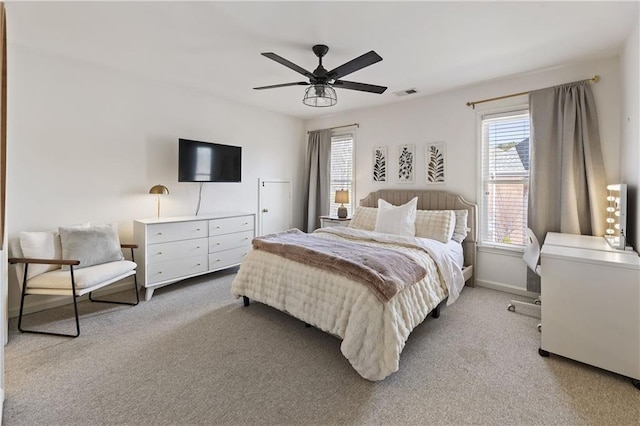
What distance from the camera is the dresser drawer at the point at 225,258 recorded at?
12.8ft

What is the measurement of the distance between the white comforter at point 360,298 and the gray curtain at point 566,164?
4.13ft

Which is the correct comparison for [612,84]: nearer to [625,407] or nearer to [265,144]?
[625,407]

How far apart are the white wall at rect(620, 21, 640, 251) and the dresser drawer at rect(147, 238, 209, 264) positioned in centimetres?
429

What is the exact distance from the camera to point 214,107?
14.2 ft

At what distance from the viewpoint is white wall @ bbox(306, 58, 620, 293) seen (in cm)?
295

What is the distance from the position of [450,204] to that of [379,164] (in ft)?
4.30

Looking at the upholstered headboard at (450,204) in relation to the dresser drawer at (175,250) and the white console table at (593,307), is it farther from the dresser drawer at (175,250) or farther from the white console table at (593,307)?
the dresser drawer at (175,250)

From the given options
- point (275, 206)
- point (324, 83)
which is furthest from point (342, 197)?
point (324, 83)

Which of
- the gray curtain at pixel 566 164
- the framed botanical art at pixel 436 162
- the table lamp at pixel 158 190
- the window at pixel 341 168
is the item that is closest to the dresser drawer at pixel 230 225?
the table lamp at pixel 158 190

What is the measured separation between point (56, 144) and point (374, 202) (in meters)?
4.03

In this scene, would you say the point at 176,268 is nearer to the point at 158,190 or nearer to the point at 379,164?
the point at 158,190

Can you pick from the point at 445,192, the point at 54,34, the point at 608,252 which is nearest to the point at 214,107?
the point at 54,34

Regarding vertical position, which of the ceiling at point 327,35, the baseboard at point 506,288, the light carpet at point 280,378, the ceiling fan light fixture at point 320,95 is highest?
the ceiling at point 327,35

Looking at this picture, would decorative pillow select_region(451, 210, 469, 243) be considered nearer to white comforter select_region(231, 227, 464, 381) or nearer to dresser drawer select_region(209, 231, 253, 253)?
white comforter select_region(231, 227, 464, 381)
